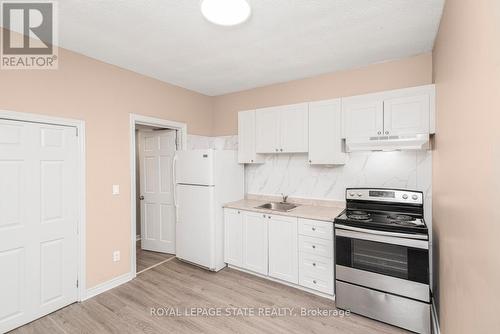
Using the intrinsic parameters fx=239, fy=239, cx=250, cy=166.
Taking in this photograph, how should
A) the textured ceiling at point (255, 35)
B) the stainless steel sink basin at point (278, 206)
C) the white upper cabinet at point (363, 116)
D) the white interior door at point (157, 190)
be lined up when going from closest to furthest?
the textured ceiling at point (255, 35), the white upper cabinet at point (363, 116), the stainless steel sink basin at point (278, 206), the white interior door at point (157, 190)

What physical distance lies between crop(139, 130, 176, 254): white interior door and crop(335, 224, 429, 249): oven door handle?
108 inches

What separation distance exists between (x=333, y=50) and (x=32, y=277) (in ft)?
12.6

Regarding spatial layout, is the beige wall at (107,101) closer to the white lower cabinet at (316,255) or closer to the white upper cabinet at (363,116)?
the white upper cabinet at (363,116)

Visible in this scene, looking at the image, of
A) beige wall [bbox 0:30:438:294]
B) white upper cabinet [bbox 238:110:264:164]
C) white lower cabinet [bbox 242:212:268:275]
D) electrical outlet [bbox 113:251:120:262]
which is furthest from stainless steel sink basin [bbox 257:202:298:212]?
electrical outlet [bbox 113:251:120:262]

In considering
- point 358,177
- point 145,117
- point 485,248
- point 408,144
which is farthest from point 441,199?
point 145,117

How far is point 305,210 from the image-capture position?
305 centimetres

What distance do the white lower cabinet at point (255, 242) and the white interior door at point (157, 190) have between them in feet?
4.66

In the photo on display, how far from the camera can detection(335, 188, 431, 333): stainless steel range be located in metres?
2.10

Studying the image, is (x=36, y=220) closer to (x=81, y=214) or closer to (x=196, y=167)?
(x=81, y=214)

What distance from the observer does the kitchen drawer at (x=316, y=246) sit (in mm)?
2643

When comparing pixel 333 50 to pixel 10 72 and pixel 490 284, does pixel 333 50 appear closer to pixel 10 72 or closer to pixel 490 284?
pixel 490 284

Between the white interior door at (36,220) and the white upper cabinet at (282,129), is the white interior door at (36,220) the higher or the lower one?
the lower one

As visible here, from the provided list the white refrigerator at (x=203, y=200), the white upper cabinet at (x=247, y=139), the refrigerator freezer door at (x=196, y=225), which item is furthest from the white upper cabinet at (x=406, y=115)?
the refrigerator freezer door at (x=196, y=225)

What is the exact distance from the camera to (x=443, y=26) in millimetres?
1963
